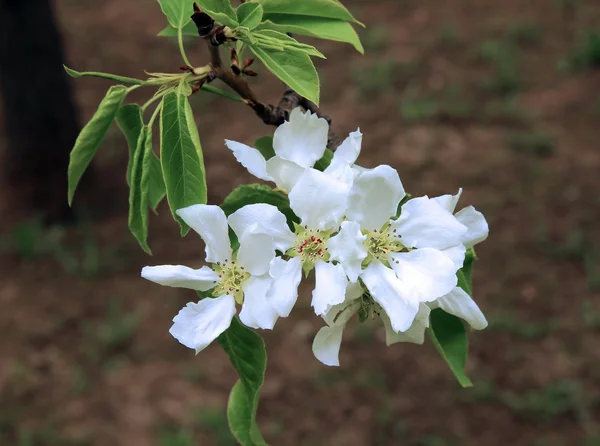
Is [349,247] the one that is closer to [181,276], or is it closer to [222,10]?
[181,276]

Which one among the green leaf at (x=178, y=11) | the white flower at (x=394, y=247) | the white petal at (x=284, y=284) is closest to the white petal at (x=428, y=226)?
the white flower at (x=394, y=247)

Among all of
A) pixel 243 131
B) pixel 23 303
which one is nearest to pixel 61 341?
pixel 23 303

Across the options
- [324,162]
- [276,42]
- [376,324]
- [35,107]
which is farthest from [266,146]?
[35,107]

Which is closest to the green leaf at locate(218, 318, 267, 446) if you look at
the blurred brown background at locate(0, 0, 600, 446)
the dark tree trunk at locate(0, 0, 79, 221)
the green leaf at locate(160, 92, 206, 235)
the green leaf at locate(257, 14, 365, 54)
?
the green leaf at locate(160, 92, 206, 235)

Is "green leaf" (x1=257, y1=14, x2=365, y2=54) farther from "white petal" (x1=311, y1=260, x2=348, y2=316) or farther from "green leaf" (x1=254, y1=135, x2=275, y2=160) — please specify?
"white petal" (x1=311, y1=260, x2=348, y2=316)

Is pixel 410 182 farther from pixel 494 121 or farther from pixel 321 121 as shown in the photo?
pixel 321 121
